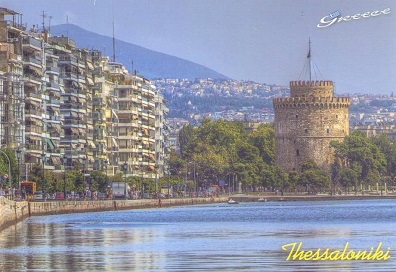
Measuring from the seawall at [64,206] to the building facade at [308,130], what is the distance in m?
32.1

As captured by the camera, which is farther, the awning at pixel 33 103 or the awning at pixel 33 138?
the awning at pixel 33 103

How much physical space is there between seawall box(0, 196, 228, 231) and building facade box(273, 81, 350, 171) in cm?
3214

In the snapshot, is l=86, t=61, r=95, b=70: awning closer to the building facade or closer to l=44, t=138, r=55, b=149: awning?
l=44, t=138, r=55, b=149: awning

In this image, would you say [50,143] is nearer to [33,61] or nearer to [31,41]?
[33,61]

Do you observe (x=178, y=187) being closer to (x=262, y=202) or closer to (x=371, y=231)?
(x=262, y=202)

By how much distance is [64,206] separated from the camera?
110 meters

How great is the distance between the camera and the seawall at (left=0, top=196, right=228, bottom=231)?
7706cm

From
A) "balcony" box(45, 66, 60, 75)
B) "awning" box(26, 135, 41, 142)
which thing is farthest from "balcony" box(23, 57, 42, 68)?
"balcony" box(45, 66, 60, 75)

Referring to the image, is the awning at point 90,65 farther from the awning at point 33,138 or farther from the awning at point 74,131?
the awning at point 33,138

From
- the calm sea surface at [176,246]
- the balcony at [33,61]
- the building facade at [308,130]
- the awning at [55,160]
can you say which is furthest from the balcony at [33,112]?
the building facade at [308,130]

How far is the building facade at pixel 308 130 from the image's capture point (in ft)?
643

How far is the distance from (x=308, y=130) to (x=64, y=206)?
90.0 metres

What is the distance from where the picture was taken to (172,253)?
2122 inches

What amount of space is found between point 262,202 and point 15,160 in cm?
7878
